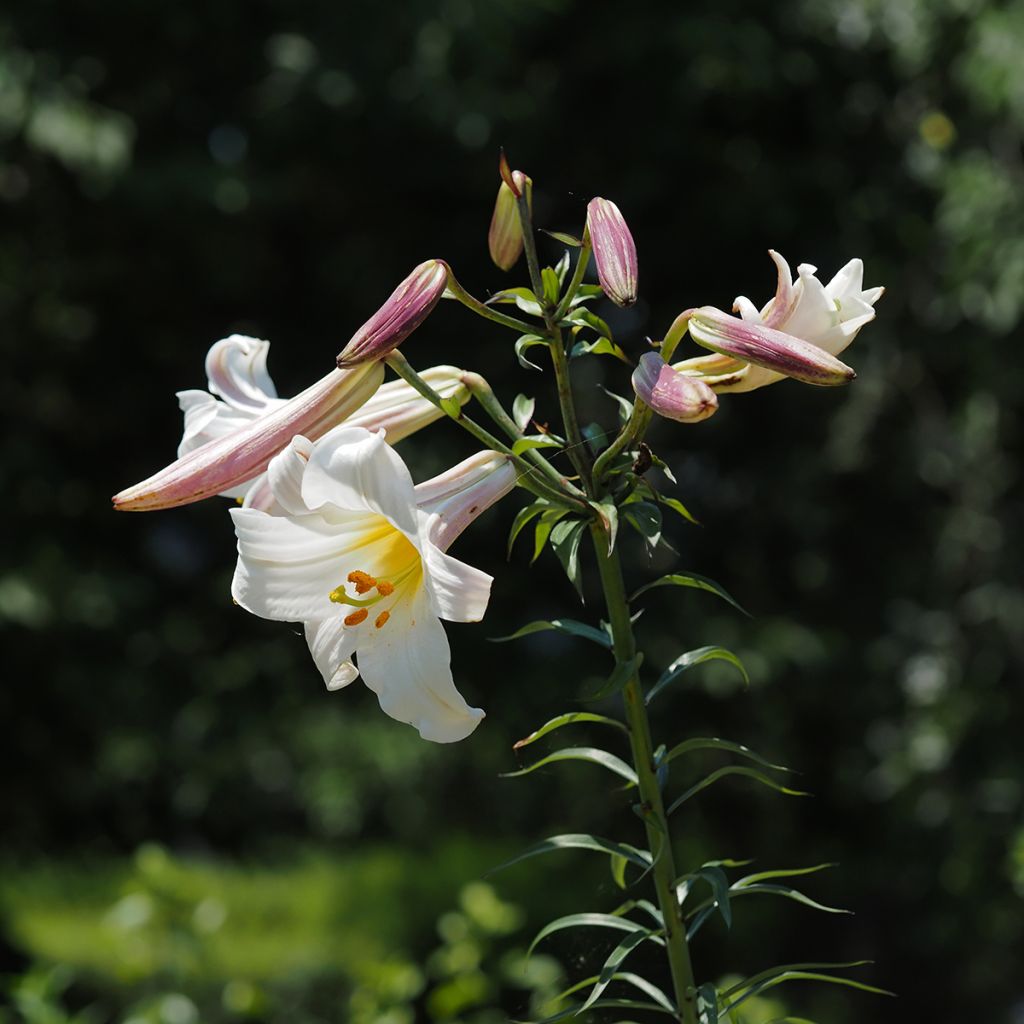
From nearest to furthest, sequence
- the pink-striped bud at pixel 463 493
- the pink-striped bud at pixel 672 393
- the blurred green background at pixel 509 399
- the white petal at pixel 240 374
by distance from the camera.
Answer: the pink-striped bud at pixel 672 393, the pink-striped bud at pixel 463 493, the white petal at pixel 240 374, the blurred green background at pixel 509 399

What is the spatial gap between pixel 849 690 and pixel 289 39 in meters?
3.15

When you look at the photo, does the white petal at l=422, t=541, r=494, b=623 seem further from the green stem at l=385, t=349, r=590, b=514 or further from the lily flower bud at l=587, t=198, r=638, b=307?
the lily flower bud at l=587, t=198, r=638, b=307

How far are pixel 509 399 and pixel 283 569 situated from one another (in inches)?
150

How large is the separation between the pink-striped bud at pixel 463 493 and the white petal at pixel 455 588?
3 centimetres

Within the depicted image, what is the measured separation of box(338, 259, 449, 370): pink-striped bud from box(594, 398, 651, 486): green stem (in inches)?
5.6

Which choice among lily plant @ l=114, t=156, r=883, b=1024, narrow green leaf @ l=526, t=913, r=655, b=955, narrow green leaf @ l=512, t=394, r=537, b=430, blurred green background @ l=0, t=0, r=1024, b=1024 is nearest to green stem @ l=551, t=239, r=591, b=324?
lily plant @ l=114, t=156, r=883, b=1024

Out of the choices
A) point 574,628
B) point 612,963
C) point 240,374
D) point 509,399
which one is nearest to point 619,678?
point 574,628

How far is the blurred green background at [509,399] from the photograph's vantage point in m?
4.55

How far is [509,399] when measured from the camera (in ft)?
15.5

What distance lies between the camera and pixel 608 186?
4914 mm

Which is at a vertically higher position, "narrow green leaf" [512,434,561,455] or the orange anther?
"narrow green leaf" [512,434,561,455]

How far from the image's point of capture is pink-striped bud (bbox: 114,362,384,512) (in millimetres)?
871

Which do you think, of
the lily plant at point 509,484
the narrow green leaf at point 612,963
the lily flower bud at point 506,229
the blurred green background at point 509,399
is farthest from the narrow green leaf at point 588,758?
the blurred green background at point 509,399

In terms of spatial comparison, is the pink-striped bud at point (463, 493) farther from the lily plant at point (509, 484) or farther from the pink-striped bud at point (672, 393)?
the pink-striped bud at point (672, 393)
